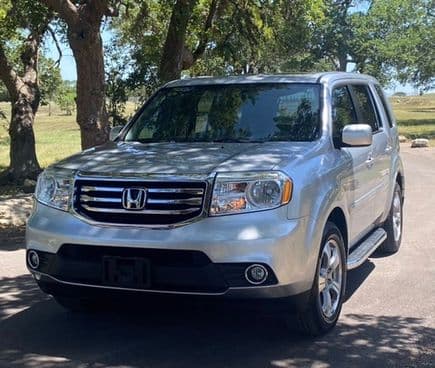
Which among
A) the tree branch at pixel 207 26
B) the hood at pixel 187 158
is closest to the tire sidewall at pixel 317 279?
the hood at pixel 187 158

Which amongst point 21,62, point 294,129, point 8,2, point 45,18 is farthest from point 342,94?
point 21,62

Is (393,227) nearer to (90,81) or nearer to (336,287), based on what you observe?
(336,287)

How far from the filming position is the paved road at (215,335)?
14.1 feet

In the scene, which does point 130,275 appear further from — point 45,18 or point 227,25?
point 227,25

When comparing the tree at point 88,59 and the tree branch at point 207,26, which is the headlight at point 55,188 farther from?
the tree branch at point 207,26

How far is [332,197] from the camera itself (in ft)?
15.6

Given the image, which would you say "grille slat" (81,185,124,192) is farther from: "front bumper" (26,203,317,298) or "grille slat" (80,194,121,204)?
"front bumper" (26,203,317,298)

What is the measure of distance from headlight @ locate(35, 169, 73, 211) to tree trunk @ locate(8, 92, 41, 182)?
41.1ft

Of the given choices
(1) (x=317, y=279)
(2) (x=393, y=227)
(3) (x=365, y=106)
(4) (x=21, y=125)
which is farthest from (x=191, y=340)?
(4) (x=21, y=125)

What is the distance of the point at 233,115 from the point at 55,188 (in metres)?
1.68

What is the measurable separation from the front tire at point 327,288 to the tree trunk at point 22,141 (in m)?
13.1

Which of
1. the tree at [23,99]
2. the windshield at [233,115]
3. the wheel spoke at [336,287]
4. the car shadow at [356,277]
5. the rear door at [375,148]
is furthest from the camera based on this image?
the tree at [23,99]

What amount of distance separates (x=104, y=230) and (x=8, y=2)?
8325 mm

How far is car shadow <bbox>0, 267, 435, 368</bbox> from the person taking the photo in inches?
169
